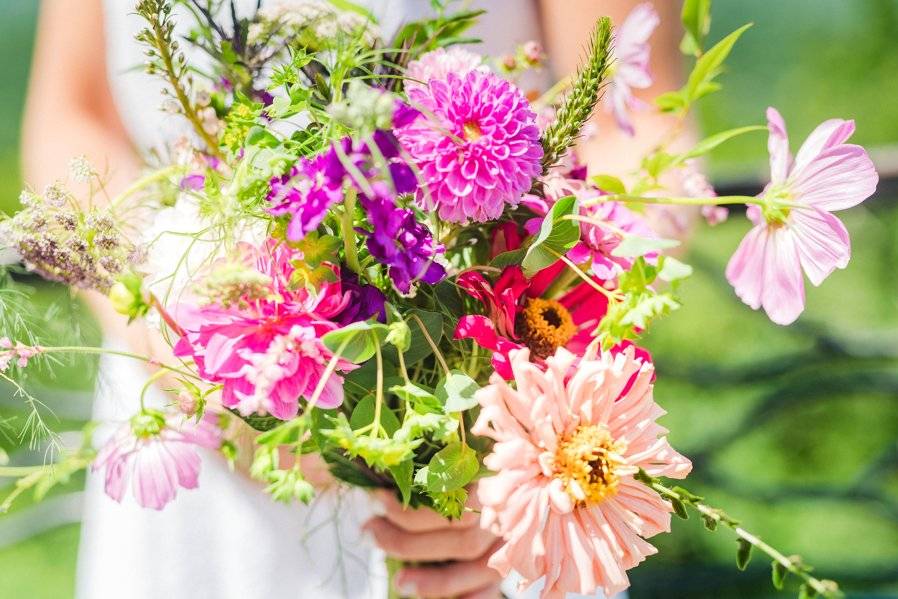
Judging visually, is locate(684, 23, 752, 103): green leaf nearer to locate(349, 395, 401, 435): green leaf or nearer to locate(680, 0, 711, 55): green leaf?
locate(680, 0, 711, 55): green leaf

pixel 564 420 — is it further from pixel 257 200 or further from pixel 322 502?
pixel 322 502

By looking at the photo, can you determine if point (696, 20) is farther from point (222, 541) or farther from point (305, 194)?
point (222, 541)

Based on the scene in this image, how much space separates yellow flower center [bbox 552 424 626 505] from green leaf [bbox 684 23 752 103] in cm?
21

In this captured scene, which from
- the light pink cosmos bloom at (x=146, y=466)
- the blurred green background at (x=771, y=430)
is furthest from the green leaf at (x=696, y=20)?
the blurred green background at (x=771, y=430)

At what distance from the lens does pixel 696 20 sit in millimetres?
471

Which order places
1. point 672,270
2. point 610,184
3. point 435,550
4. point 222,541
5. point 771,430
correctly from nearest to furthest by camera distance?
1. point 672,270
2. point 610,184
3. point 435,550
4. point 222,541
5. point 771,430

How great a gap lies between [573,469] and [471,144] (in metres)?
0.15

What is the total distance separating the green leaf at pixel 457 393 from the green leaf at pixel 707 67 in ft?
0.71

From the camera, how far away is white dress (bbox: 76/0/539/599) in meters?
0.77

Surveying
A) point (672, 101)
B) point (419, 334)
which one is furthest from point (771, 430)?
point (419, 334)

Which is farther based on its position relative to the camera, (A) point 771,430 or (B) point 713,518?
(A) point 771,430

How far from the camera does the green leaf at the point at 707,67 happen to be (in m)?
0.44

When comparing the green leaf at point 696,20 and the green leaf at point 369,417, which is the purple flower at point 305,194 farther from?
the green leaf at point 696,20

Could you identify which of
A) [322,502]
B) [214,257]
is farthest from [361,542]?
[214,257]
